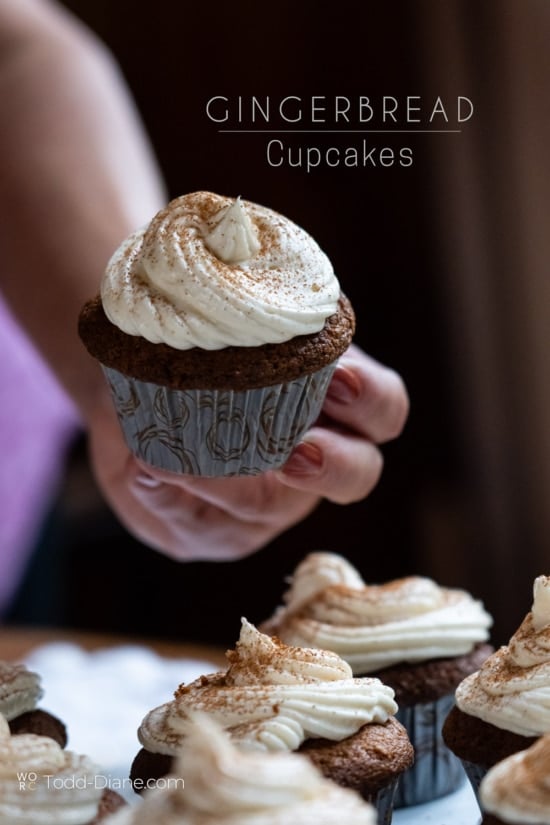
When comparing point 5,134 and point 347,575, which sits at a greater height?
point 5,134

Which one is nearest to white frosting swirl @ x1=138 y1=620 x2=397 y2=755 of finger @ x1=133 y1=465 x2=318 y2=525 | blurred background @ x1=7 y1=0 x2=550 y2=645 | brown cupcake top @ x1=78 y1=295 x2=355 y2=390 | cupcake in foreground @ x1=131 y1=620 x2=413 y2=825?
cupcake in foreground @ x1=131 y1=620 x2=413 y2=825

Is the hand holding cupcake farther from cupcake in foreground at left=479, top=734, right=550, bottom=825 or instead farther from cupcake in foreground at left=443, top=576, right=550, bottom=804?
cupcake in foreground at left=479, top=734, right=550, bottom=825

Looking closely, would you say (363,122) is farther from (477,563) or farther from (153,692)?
(477,563)

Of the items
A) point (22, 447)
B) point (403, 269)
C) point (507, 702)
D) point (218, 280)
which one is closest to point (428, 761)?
point (507, 702)

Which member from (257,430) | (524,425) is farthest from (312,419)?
(524,425)

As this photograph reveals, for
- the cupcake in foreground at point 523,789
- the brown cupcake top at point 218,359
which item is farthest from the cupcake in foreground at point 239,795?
the brown cupcake top at point 218,359

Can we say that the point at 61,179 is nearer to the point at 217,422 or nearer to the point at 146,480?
the point at 146,480

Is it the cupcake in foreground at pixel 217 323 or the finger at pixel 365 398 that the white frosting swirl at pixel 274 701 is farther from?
the finger at pixel 365 398
